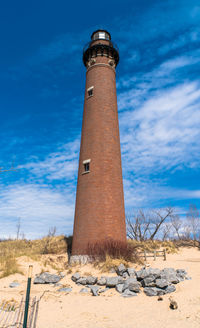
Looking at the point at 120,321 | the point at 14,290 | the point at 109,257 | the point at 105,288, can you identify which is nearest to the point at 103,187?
the point at 109,257

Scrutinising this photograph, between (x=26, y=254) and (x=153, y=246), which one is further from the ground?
(x=153, y=246)

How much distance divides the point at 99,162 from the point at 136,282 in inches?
391

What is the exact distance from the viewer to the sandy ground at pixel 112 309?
876cm

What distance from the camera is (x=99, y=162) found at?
19719 mm

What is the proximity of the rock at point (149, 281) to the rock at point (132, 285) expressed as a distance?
Answer: 0.28m

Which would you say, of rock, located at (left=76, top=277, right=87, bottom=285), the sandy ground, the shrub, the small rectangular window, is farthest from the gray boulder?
the small rectangular window

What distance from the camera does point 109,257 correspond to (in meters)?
16.2

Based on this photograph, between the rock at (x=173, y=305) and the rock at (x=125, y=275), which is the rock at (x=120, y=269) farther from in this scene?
the rock at (x=173, y=305)

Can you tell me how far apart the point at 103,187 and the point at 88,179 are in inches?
61.7

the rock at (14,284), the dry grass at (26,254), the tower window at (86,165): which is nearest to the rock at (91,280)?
the rock at (14,284)

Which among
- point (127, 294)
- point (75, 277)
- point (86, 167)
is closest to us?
point (127, 294)

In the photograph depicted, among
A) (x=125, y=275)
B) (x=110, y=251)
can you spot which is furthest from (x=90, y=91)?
(x=125, y=275)

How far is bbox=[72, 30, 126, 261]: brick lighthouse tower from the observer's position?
18172 mm

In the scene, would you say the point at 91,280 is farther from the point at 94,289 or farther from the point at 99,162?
the point at 99,162
